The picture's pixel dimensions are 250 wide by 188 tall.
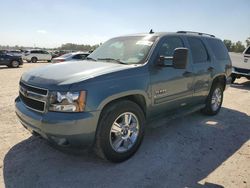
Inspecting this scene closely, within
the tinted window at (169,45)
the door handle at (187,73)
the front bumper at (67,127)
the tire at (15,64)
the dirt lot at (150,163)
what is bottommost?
the dirt lot at (150,163)

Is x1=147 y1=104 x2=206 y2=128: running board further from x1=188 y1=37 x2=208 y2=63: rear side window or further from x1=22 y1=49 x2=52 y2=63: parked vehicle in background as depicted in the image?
x1=22 y1=49 x2=52 y2=63: parked vehicle in background

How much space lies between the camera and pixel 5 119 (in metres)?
5.21

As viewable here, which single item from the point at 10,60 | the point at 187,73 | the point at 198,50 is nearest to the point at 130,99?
the point at 187,73

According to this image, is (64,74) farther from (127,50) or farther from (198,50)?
(198,50)

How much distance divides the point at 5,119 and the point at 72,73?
2.83 m

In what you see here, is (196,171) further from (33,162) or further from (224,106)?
(224,106)

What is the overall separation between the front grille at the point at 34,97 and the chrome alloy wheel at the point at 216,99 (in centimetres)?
424

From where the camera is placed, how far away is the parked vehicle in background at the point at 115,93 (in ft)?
9.65

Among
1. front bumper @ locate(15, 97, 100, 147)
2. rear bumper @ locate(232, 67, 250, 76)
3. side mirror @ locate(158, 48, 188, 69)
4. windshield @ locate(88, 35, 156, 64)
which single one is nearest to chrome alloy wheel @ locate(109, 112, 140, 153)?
front bumper @ locate(15, 97, 100, 147)

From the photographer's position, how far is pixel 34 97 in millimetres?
3191

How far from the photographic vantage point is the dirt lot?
3100mm

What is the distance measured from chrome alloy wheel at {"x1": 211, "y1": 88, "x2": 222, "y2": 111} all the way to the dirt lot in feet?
3.23

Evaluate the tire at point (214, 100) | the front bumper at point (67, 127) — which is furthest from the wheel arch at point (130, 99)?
the tire at point (214, 100)

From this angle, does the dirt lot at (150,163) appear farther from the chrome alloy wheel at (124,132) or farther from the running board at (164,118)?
the running board at (164,118)
